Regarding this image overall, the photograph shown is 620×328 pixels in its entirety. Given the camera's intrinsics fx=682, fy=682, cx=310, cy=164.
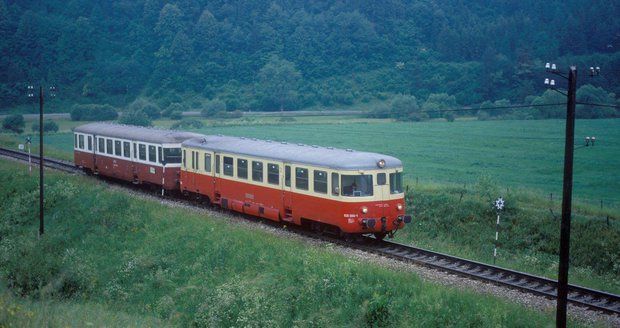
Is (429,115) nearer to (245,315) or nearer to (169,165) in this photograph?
(169,165)

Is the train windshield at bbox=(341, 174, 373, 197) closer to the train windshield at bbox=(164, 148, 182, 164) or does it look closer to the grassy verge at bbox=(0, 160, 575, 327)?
the grassy verge at bbox=(0, 160, 575, 327)

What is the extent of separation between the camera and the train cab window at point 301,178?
22.8 meters

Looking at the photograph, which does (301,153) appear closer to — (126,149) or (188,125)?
(126,149)

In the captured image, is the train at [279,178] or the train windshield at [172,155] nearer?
the train at [279,178]

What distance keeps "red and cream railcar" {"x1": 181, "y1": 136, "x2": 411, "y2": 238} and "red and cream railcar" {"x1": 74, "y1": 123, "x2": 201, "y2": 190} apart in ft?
12.9

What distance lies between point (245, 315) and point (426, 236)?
12.3m

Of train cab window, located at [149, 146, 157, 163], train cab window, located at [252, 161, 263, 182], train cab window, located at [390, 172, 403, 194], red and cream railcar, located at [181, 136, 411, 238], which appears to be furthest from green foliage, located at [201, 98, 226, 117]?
train cab window, located at [390, 172, 403, 194]

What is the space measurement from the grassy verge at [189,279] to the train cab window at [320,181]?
2015mm

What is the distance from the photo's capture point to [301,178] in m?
23.1

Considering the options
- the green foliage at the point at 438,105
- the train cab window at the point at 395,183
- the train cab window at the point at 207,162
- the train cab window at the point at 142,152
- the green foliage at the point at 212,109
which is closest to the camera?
the train cab window at the point at 395,183

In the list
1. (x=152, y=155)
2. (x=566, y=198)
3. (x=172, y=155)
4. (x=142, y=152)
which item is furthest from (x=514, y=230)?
(x=142, y=152)

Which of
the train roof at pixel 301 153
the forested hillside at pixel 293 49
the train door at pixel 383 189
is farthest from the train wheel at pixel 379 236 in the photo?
the forested hillside at pixel 293 49

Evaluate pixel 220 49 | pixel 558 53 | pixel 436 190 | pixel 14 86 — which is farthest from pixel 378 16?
pixel 436 190

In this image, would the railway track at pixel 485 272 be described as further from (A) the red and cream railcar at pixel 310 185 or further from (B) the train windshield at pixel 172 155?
(B) the train windshield at pixel 172 155
